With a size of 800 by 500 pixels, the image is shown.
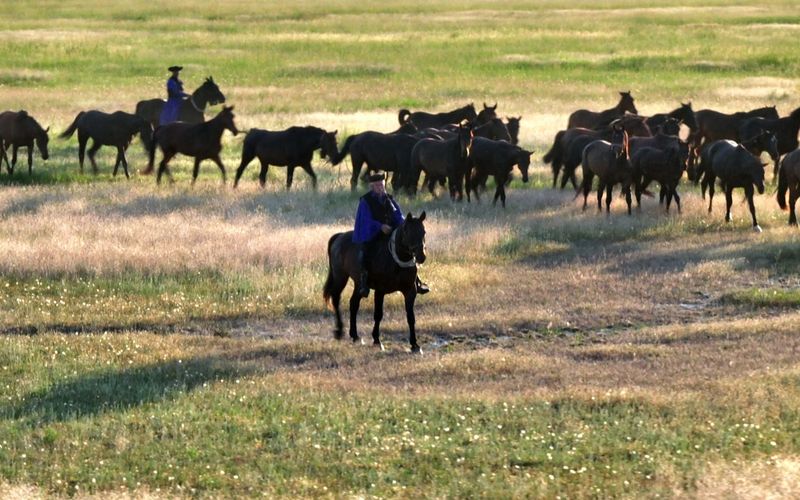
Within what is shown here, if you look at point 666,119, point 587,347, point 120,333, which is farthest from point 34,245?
point 666,119

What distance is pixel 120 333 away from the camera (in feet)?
57.5

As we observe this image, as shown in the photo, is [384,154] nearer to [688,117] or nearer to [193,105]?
[193,105]

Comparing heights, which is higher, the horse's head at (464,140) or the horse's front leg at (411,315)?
the horse's head at (464,140)

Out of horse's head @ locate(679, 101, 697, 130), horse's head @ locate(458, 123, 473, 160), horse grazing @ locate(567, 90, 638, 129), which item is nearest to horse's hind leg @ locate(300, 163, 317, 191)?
horse's head @ locate(458, 123, 473, 160)

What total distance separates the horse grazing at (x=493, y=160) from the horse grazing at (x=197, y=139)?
4983 mm

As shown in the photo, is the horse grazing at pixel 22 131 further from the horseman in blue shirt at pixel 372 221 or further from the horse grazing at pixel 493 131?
the horseman in blue shirt at pixel 372 221

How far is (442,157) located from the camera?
2653 cm

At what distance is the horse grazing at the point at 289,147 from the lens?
93.1ft

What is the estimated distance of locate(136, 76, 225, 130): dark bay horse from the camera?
33.2 meters

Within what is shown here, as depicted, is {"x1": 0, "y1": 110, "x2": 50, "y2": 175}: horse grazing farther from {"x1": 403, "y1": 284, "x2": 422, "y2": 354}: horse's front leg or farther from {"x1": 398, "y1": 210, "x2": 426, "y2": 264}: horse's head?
{"x1": 398, "y1": 210, "x2": 426, "y2": 264}: horse's head

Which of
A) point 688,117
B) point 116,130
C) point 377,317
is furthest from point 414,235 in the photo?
point 688,117

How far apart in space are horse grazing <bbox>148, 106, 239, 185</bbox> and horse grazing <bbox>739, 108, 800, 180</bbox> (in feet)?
32.6

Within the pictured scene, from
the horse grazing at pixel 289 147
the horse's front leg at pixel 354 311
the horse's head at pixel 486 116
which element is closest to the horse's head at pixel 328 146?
the horse grazing at pixel 289 147

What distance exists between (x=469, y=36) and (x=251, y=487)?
62.0 metres
